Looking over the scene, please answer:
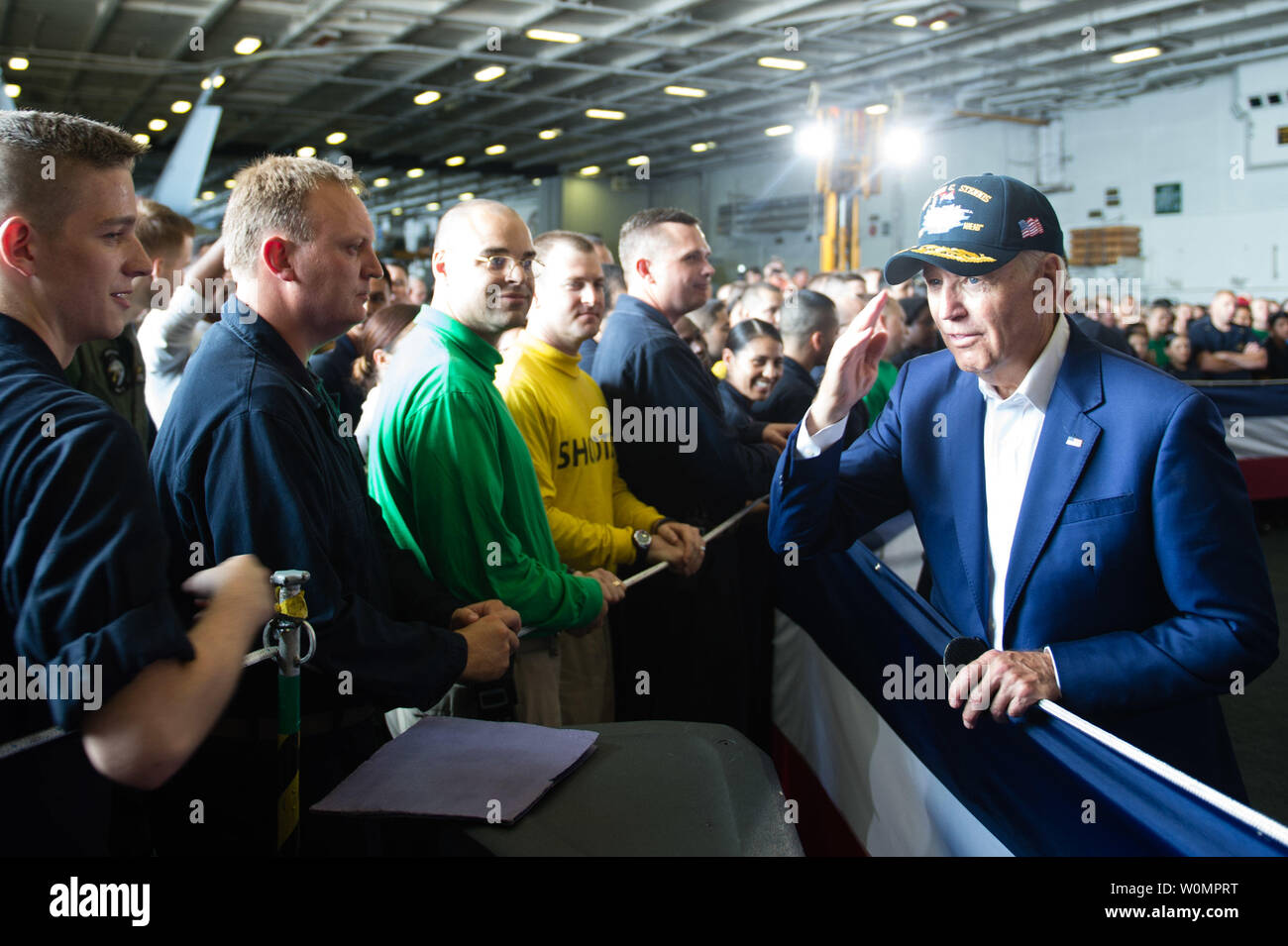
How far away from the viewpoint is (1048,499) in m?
1.86

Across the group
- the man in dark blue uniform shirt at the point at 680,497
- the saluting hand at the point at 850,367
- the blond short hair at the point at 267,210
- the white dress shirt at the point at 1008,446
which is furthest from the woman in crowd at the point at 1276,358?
the blond short hair at the point at 267,210

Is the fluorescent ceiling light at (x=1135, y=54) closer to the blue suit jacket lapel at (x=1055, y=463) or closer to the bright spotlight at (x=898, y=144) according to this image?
the bright spotlight at (x=898, y=144)

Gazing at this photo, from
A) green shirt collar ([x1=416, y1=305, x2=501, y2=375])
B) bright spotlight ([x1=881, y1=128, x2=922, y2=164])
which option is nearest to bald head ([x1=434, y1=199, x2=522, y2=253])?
green shirt collar ([x1=416, y1=305, x2=501, y2=375])

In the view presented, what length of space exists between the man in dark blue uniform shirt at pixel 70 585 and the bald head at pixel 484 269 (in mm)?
1177

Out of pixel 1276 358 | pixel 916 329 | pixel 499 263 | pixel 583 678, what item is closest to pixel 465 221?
pixel 499 263

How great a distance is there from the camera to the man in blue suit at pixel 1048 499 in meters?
1.69

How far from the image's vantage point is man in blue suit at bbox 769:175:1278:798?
1.69 meters

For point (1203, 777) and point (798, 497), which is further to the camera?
point (798, 497)

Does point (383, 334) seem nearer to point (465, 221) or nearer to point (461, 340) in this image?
point (465, 221)

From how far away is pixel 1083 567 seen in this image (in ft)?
5.97

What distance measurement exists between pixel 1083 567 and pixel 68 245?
181 cm
